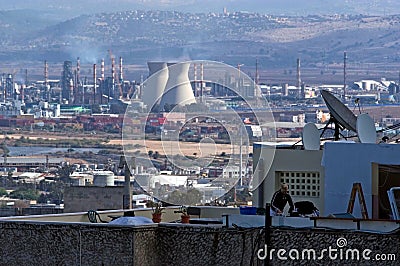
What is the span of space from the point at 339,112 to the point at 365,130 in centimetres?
134

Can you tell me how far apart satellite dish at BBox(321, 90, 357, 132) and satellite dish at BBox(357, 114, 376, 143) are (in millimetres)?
1157

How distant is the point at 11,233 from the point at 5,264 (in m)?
0.24

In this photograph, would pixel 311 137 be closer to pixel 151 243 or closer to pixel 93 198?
pixel 151 243

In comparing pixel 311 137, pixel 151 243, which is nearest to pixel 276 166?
pixel 311 137

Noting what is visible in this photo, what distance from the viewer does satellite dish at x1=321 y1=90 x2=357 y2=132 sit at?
12445 mm

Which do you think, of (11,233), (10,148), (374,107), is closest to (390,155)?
(11,233)

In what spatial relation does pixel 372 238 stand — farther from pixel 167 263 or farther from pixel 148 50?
pixel 148 50

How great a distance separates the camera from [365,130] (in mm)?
11211

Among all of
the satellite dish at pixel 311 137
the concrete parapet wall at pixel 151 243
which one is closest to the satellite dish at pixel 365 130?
the satellite dish at pixel 311 137

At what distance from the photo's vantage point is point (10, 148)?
265 ft

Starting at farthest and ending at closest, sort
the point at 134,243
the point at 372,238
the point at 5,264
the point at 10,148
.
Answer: the point at 10,148
the point at 5,264
the point at 134,243
the point at 372,238

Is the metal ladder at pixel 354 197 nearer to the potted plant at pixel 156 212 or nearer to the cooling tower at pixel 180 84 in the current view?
the potted plant at pixel 156 212

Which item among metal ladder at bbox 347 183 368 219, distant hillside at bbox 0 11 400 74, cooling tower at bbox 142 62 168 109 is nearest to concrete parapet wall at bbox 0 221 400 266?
metal ladder at bbox 347 183 368 219

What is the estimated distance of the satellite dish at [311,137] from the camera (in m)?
12.6
